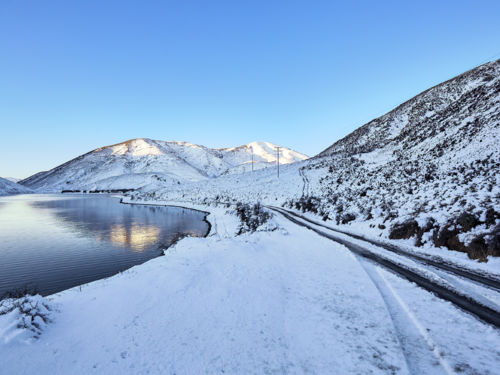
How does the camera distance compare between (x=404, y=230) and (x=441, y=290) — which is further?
(x=404, y=230)

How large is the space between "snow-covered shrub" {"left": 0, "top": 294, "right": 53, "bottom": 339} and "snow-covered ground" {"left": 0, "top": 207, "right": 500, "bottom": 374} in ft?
0.11

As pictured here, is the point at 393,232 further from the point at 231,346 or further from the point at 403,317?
the point at 231,346

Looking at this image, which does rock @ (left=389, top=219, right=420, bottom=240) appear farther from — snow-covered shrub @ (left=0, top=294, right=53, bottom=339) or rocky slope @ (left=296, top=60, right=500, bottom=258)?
snow-covered shrub @ (left=0, top=294, right=53, bottom=339)

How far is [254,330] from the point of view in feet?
16.8

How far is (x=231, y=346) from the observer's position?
4566mm

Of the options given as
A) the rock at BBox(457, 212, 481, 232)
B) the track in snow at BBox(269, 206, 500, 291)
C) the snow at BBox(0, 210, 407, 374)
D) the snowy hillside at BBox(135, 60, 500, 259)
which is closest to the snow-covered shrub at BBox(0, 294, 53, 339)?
the snow at BBox(0, 210, 407, 374)

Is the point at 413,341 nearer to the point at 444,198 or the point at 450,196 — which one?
the point at 444,198

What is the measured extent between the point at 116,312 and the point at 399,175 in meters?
27.7

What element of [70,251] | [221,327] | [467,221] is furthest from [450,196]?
[70,251]

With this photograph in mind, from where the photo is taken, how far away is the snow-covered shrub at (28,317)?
4.77 m

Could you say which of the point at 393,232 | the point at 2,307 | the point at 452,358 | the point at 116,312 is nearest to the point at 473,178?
the point at 393,232

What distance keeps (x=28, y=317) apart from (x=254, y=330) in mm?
4317

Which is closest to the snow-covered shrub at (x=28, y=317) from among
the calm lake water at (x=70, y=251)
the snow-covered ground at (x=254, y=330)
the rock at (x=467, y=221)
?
the snow-covered ground at (x=254, y=330)

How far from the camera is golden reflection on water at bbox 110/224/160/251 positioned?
77.6ft
